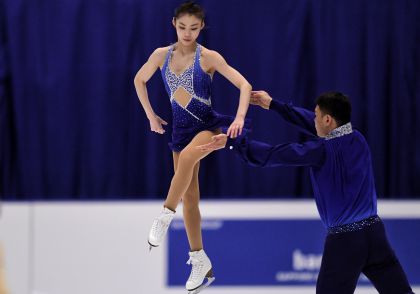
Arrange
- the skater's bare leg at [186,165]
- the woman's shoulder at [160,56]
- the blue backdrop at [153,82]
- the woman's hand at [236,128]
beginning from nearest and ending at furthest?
the woman's hand at [236,128] → the skater's bare leg at [186,165] → the woman's shoulder at [160,56] → the blue backdrop at [153,82]

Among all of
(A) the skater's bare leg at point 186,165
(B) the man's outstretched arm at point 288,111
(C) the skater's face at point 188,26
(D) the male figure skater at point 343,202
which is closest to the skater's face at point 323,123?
(D) the male figure skater at point 343,202

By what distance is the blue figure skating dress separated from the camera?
12.0 feet

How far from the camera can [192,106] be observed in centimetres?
368

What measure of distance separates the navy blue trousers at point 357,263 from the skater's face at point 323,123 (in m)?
0.52

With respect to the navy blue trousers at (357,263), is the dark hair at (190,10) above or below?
above

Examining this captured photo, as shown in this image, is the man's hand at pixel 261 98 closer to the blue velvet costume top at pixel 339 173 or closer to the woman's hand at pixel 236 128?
the blue velvet costume top at pixel 339 173

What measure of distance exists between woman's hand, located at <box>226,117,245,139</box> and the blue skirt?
0.61ft

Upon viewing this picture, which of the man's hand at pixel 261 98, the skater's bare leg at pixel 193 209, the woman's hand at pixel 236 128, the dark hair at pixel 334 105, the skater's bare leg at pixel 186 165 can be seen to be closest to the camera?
the woman's hand at pixel 236 128

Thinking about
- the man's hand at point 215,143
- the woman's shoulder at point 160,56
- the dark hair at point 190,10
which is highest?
the dark hair at point 190,10

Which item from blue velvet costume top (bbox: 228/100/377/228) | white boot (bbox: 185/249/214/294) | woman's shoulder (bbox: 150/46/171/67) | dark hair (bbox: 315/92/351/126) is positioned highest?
woman's shoulder (bbox: 150/46/171/67)

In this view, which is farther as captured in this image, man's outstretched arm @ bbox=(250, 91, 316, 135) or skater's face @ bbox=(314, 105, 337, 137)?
man's outstretched arm @ bbox=(250, 91, 316, 135)

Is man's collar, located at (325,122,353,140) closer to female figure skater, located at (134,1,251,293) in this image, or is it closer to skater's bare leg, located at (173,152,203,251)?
female figure skater, located at (134,1,251,293)

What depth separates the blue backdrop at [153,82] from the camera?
6.36 meters

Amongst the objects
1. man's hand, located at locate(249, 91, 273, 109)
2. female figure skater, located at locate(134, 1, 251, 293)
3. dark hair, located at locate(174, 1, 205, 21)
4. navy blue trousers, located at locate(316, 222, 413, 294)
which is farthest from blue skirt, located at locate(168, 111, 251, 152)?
navy blue trousers, located at locate(316, 222, 413, 294)
